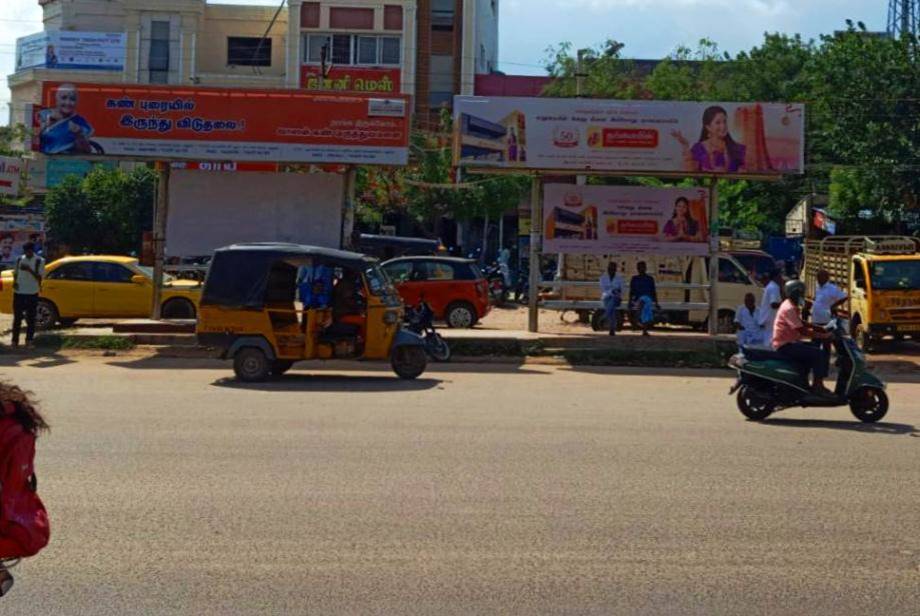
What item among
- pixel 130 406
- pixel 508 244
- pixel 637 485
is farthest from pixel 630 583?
pixel 508 244

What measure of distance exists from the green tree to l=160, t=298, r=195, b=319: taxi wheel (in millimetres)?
20233

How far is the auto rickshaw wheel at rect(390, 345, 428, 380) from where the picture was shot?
1634 cm

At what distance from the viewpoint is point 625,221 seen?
21.2m

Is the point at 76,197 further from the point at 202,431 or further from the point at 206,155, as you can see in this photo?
the point at 202,431

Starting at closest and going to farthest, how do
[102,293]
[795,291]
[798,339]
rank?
1. [795,291]
2. [798,339]
3. [102,293]

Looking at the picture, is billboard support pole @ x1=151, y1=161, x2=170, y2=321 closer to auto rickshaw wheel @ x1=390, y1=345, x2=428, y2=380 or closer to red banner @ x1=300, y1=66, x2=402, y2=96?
auto rickshaw wheel @ x1=390, y1=345, x2=428, y2=380

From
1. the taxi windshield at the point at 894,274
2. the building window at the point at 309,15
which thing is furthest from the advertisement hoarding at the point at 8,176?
the building window at the point at 309,15

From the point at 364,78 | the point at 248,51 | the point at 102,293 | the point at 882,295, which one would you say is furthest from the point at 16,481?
the point at 248,51

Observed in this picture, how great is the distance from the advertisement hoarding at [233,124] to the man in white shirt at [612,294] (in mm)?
4473

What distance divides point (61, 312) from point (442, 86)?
105 ft

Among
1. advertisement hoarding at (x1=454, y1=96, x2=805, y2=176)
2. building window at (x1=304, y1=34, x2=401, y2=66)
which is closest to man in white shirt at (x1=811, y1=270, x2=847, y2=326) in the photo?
advertisement hoarding at (x1=454, y1=96, x2=805, y2=176)

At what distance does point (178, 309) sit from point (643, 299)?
9245 millimetres

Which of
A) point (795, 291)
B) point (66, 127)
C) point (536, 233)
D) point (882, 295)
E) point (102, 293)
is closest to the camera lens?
point (795, 291)

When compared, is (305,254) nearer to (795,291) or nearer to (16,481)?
(795,291)
